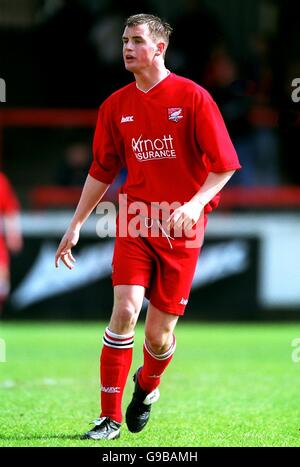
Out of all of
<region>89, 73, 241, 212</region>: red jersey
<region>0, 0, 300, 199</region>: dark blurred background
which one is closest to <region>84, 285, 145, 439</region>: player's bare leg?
<region>89, 73, 241, 212</region>: red jersey

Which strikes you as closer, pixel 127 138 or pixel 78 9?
pixel 127 138

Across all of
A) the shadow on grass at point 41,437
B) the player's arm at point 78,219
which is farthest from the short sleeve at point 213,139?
the shadow on grass at point 41,437

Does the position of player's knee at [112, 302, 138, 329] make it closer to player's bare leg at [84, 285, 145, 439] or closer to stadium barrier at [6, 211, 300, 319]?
player's bare leg at [84, 285, 145, 439]

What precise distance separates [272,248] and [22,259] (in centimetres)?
353

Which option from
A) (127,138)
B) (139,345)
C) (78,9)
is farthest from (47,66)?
(127,138)

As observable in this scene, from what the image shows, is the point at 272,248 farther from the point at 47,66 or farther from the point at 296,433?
the point at 296,433

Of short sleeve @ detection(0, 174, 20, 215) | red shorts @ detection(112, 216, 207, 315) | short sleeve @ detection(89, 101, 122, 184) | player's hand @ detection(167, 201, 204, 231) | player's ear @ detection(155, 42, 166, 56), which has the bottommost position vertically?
short sleeve @ detection(0, 174, 20, 215)

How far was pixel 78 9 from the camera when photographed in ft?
53.3

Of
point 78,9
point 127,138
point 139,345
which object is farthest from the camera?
point 78,9

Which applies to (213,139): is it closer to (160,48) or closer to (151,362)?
(160,48)

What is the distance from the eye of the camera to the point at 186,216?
243 inches

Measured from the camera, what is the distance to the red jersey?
6527 mm

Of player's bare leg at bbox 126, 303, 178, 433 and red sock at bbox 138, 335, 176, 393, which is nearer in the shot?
player's bare leg at bbox 126, 303, 178, 433

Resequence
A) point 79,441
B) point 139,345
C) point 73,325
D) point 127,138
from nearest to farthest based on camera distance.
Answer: point 79,441, point 127,138, point 139,345, point 73,325
